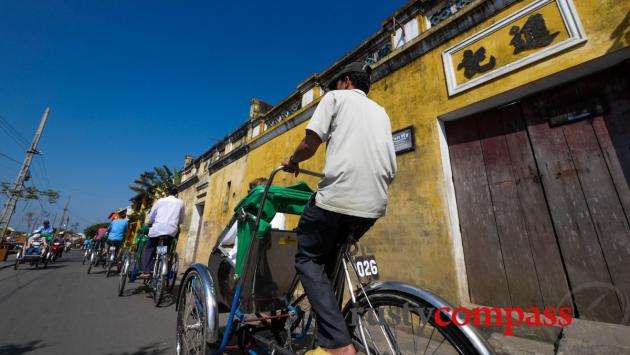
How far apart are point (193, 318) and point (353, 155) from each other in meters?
2.08

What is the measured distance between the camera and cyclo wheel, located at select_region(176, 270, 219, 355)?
6.21ft

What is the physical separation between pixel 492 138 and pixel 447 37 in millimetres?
1590

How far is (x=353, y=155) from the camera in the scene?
4.47 feet

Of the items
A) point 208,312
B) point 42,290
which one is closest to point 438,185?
point 208,312

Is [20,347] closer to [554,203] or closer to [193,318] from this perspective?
[193,318]

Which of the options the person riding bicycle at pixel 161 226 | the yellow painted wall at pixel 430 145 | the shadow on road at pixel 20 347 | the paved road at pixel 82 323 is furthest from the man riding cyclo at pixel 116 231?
the yellow painted wall at pixel 430 145

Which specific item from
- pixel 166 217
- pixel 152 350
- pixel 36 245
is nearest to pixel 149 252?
pixel 166 217

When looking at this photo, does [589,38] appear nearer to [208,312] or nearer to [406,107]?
[406,107]

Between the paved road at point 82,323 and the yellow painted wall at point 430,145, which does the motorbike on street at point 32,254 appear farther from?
the yellow painted wall at point 430,145

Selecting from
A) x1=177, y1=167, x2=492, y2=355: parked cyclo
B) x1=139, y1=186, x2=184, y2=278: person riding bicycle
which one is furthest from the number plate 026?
x1=139, y1=186, x2=184, y2=278: person riding bicycle

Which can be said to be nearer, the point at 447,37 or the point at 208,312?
the point at 208,312

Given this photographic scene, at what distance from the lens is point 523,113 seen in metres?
2.98

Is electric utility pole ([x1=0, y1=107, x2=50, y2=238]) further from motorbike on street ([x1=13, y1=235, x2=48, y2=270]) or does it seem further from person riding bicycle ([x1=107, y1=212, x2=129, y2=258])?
person riding bicycle ([x1=107, y1=212, x2=129, y2=258])

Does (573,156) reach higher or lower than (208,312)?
higher
